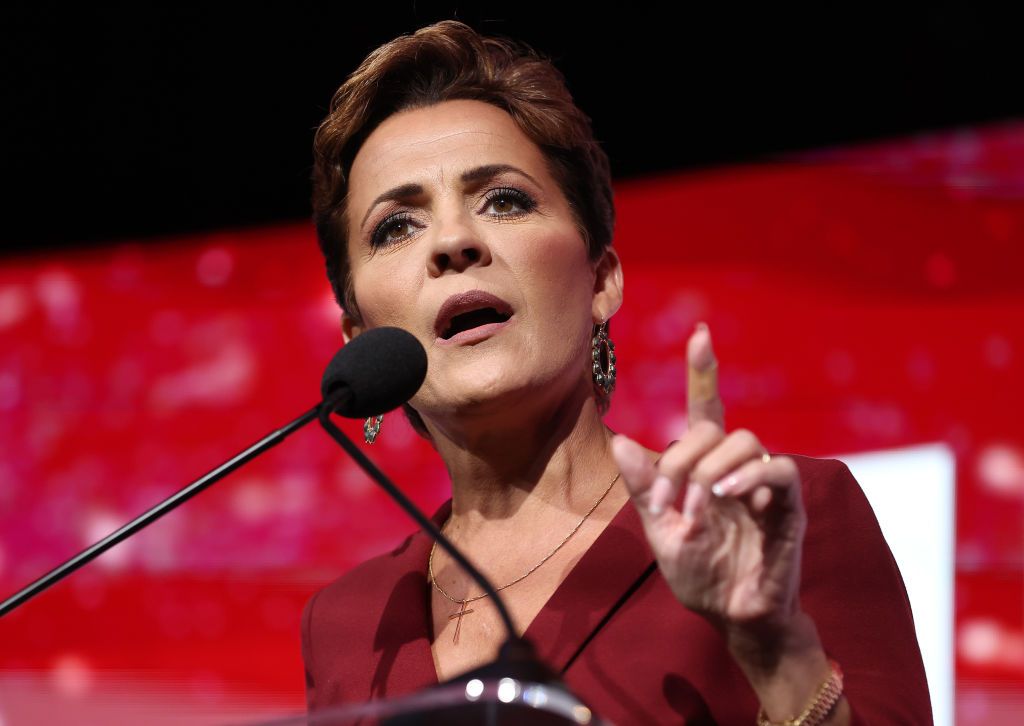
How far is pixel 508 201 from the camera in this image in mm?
1574

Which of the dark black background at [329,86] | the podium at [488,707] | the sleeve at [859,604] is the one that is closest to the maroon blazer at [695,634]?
the sleeve at [859,604]

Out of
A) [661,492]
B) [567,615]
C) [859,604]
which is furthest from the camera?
[567,615]

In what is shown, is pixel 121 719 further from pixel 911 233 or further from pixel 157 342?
pixel 911 233

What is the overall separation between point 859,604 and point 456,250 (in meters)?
0.65

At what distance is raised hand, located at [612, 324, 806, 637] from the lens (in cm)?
94

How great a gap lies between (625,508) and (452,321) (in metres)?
0.34

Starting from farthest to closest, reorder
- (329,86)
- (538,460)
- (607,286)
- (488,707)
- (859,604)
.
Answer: (329,86) → (607,286) → (538,460) → (859,604) → (488,707)

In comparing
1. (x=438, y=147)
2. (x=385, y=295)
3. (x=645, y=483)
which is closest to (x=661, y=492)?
(x=645, y=483)

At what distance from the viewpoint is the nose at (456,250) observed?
1.45m

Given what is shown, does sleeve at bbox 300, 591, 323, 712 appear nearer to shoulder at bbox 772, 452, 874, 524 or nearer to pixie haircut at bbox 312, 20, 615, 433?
pixie haircut at bbox 312, 20, 615, 433

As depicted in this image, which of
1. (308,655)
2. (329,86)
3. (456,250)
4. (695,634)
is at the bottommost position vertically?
(308,655)

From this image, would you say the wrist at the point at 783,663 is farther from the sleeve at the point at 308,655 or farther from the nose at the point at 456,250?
the sleeve at the point at 308,655

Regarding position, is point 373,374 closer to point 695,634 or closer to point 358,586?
point 695,634

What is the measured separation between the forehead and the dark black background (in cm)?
57
